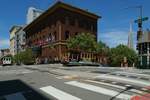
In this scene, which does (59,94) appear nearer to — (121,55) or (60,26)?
(121,55)

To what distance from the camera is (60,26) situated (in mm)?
67375

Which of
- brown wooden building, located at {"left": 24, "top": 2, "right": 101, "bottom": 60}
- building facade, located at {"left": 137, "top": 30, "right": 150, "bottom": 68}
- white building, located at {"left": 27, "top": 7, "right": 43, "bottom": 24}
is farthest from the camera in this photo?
white building, located at {"left": 27, "top": 7, "right": 43, "bottom": 24}

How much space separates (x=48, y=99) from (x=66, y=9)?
59.9m

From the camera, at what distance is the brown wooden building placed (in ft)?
222

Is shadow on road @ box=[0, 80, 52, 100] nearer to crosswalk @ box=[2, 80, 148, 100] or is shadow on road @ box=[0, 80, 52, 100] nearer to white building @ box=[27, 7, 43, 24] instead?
crosswalk @ box=[2, 80, 148, 100]

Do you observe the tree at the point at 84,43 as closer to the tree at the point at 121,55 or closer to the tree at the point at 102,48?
the tree at the point at 102,48

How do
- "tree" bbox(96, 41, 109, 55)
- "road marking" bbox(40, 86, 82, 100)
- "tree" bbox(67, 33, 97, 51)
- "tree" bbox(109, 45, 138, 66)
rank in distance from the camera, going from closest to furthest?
"road marking" bbox(40, 86, 82, 100)
"tree" bbox(109, 45, 138, 66)
"tree" bbox(67, 33, 97, 51)
"tree" bbox(96, 41, 109, 55)

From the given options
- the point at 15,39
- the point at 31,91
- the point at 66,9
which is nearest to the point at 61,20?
the point at 66,9

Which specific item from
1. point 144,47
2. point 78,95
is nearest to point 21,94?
point 78,95

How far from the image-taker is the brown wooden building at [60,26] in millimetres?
67812

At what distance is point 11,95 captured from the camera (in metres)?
12.0

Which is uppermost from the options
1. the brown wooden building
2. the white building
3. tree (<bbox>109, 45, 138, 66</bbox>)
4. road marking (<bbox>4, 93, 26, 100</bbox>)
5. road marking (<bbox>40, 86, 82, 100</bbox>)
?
the white building

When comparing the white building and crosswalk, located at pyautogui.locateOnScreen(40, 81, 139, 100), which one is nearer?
crosswalk, located at pyautogui.locateOnScreen(40, 81, 139, 100)

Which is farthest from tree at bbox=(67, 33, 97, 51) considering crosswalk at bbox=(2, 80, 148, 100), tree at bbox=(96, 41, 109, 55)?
crosswalk at bbox=(2, 80, 148, 100)
